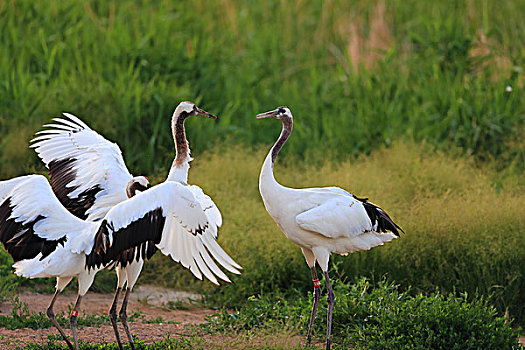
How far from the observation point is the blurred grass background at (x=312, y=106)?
712cm

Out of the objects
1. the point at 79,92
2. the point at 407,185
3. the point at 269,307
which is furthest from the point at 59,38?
the point at 269,307

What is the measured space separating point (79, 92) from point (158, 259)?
2.81 m

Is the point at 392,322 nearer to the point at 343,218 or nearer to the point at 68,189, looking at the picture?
the point at 343,218

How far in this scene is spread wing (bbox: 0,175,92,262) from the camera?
5.21 m

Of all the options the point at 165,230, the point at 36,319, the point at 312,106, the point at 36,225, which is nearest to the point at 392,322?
the point at 165,230

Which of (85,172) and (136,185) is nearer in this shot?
(136,185)

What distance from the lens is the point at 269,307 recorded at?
6.35 m

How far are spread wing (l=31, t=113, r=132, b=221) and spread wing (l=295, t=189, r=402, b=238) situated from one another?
1440mm

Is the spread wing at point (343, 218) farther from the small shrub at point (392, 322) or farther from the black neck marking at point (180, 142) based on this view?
the black neck marking at point (180, 142)

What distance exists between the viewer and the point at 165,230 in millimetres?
5035

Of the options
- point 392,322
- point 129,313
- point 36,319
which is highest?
point 392,322

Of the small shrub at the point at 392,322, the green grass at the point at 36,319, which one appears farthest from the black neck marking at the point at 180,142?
the green grass at the point at 36,319

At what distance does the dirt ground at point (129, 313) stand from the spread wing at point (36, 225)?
2.68ft

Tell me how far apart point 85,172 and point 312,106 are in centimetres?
521
